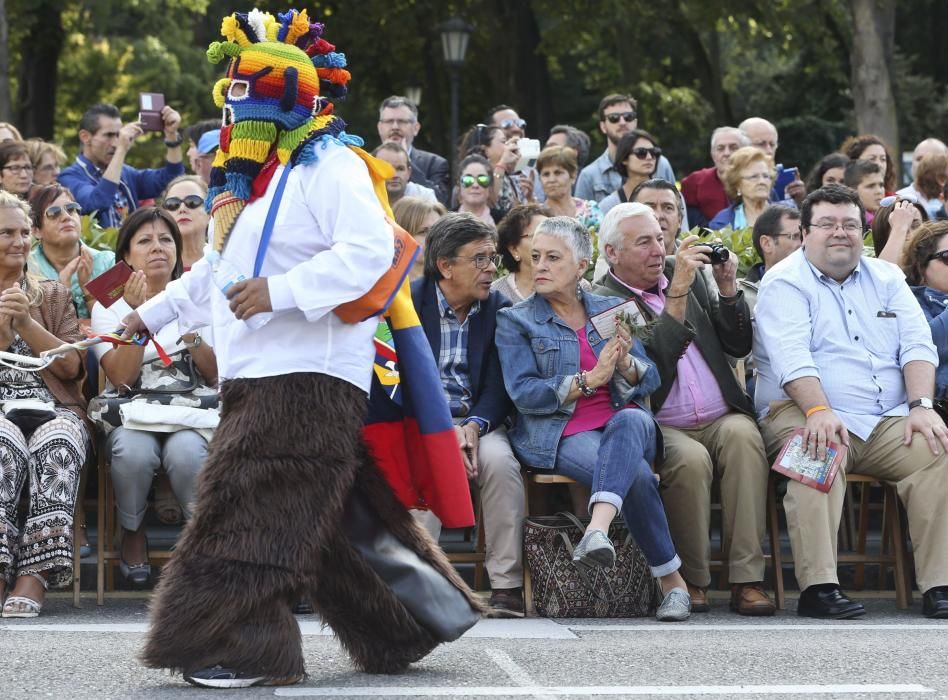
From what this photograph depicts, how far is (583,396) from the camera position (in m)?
7.66

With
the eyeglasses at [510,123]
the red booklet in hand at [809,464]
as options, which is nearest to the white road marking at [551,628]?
the red booklet in hand at [809,464]

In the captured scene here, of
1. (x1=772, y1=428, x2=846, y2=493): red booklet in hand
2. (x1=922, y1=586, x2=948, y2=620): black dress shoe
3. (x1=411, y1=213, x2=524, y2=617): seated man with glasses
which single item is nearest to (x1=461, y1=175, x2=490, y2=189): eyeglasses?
(x1=411, y1=213, x2=524, y2=617): seated man with glasses

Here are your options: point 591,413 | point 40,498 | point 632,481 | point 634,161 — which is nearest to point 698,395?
point 591,413

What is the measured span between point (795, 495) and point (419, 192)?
Answer: 157 inches

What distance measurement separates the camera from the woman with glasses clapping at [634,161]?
10.9 metres

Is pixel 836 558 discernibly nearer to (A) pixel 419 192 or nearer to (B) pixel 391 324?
(B) pixel 391 324

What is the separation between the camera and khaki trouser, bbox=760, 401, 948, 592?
7.62 metres

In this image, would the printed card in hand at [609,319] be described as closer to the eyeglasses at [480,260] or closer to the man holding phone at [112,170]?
the eyeglasses at [480,260]

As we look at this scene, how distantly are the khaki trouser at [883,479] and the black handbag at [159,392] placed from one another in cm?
273

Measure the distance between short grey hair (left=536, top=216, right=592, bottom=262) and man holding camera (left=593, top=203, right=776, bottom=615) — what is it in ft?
0.70

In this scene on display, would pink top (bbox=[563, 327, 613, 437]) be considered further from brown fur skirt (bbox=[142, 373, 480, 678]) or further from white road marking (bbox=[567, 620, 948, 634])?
brown fur skirt (bbox=[142, 373, 480, 678])

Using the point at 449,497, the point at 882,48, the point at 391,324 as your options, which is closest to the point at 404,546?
the point at 449,497

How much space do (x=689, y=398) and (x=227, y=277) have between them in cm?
326

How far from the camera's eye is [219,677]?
5.30 m
